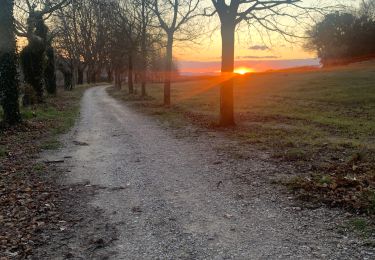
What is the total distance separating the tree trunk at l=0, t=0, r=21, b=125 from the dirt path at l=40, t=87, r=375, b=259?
5607 mm

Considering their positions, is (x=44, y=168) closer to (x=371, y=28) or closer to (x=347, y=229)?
(x=347, y=229)

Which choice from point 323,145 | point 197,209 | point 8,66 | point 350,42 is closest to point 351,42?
point 350,42

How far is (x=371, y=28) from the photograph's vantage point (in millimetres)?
71000

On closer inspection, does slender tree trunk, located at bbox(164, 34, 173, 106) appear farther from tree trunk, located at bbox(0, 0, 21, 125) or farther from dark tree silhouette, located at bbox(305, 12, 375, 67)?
dark tree silhouette, located at bbox(305, 12, 375, 67)

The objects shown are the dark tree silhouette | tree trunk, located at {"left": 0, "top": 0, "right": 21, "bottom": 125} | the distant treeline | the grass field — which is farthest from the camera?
the dark tree silhouette

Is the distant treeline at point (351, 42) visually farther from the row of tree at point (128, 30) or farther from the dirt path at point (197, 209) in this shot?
the dirt path at point (197, 209)

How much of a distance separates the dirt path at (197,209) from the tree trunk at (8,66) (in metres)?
5.61

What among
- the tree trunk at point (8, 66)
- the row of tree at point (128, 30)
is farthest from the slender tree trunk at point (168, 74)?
the tree trunk at point (8, 66)

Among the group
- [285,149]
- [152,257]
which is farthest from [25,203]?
[285,149]

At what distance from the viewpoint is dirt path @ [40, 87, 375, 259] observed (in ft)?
18.4

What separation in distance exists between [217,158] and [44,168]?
196 inches

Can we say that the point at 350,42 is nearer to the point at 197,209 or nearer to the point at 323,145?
Answer: the point at 323,145

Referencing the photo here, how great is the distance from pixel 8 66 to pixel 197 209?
1321 cm

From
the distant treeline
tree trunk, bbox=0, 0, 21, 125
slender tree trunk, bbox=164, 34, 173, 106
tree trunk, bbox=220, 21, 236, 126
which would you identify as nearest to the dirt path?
tree trunk, bbox=220, 21, 236, 126
